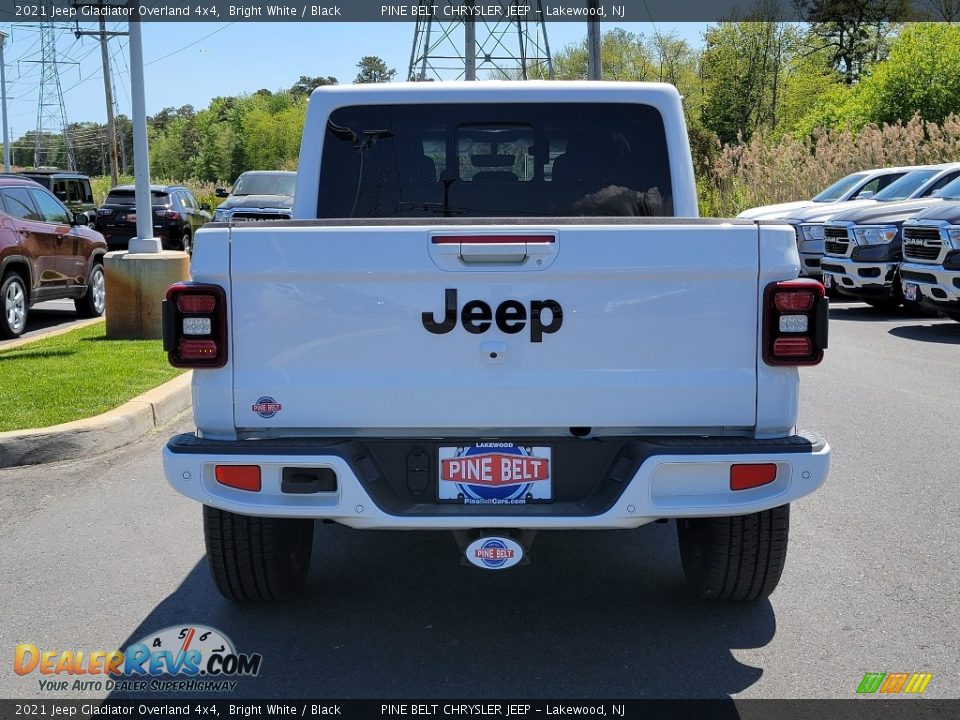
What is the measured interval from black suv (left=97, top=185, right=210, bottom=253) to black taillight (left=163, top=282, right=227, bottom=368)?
2232 cm

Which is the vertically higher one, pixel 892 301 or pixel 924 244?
pixel 924 244

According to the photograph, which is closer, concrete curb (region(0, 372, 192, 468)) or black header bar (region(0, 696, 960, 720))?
black header bar (region(0, 696, 960, 720))

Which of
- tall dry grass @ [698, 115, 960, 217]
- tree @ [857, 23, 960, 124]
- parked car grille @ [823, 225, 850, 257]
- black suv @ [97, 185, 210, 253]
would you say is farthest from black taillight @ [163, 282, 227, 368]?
tree @ [857, 23, 960, 124]

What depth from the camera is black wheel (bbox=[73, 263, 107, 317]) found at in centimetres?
1570

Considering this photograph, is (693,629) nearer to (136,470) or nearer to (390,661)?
(390,661)

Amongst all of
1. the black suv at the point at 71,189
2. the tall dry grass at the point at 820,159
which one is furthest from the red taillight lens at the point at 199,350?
the tall dry grass at the point at 820,159

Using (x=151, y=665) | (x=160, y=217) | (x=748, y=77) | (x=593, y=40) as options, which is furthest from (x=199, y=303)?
(x=748, y=77)

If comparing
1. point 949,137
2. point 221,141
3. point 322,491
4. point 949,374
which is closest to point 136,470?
point 322,491

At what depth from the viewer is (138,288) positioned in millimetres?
11953

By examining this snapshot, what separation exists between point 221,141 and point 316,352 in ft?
388

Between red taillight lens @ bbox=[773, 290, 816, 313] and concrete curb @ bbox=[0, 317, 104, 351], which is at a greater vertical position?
red taillight lens @ bbox=[773, 290, 816, 313]

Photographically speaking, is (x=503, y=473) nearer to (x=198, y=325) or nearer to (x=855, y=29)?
(x=198, y=325)

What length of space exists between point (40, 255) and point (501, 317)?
11674 mm

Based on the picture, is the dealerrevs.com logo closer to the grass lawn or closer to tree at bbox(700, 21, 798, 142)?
the grass lawn
